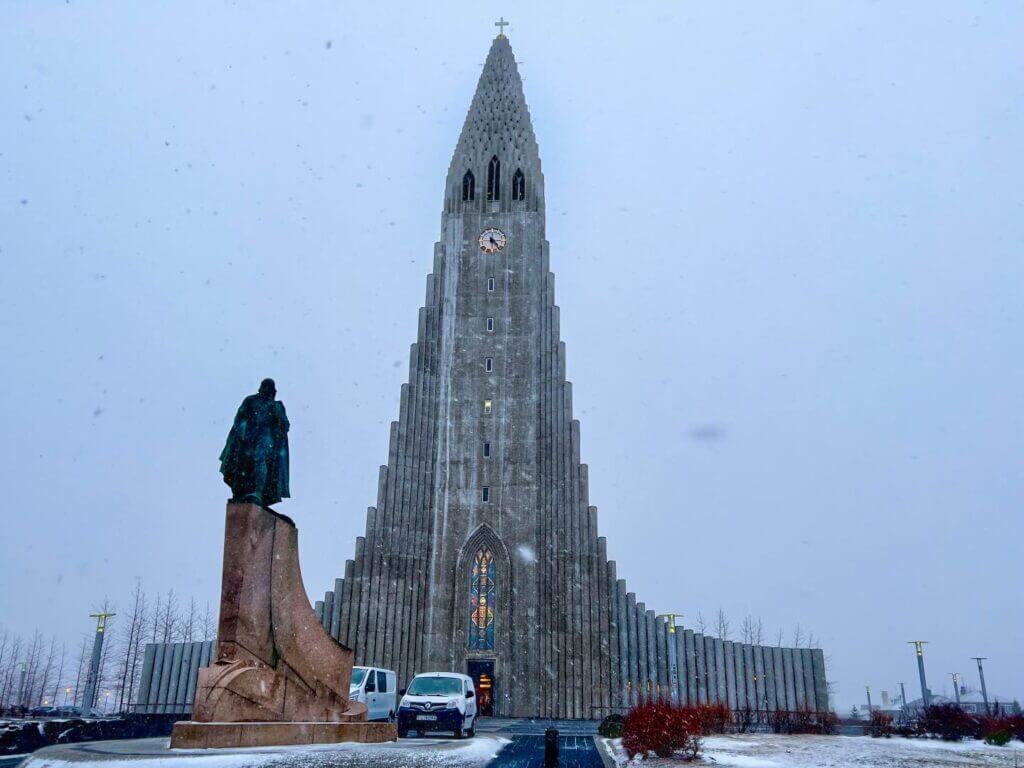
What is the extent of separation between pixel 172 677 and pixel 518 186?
102 ft

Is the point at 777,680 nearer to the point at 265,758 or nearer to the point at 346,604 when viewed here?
the point at 346,604

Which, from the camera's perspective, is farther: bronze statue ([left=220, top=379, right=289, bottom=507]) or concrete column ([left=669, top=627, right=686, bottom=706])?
concrete column ([left=669, top=627, right=686, bottom=706])

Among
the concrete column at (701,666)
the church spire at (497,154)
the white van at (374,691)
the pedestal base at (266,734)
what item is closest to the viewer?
the pedestal base at (266,734)

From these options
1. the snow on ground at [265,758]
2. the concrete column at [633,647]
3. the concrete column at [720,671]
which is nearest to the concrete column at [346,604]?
the concrete column at [633,647]

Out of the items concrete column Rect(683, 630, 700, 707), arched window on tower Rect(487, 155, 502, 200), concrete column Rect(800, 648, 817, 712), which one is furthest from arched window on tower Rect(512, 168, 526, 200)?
concrete column Rect(800, 648, 817, 712)

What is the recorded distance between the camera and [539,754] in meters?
15.6

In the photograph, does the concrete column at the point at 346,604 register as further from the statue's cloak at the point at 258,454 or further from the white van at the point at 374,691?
the statue's cloak at the point at 258,454

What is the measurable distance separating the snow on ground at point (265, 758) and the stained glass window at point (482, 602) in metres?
26.9

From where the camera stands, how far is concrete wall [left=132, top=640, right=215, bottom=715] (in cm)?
3897

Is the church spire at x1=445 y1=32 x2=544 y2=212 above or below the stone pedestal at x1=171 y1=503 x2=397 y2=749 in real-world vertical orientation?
above

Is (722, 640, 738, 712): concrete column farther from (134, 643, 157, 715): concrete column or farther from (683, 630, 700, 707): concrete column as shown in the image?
(134, 643, 157, 715): concrete column

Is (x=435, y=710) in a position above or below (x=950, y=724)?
above

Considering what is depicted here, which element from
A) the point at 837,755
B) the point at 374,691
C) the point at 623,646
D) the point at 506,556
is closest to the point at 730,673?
the point at 623,646

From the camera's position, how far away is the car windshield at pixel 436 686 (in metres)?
18.0
